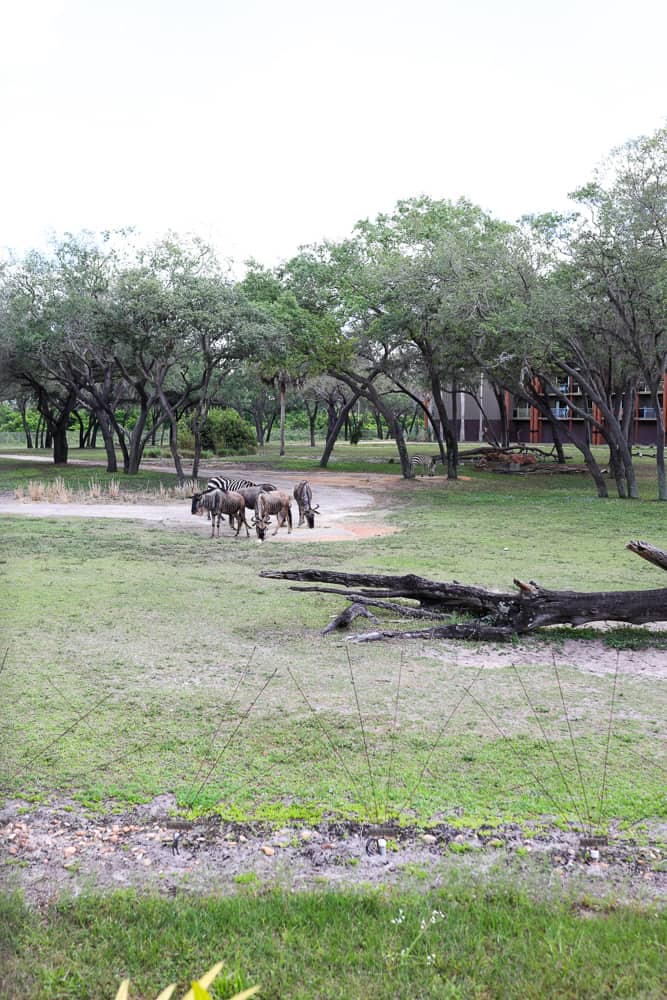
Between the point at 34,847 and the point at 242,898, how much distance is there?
0.66 meters

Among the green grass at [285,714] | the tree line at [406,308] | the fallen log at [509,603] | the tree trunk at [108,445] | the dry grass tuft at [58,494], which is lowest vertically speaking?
the green grass at [285,714]

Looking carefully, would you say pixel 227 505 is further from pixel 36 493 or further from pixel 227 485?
pixel 36 493

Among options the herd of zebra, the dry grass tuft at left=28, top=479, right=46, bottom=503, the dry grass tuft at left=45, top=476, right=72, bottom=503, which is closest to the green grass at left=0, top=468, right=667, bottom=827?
the herd of zebra

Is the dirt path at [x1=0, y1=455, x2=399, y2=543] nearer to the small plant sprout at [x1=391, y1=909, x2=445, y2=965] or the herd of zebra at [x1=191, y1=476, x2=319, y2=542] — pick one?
the herd of zebra at [x1=191, y1=476, x2=319, y2=542]

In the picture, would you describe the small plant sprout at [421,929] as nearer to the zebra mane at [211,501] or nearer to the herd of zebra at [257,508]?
the herd of zebra at [257,508]

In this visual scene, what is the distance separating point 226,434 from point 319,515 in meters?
20.1

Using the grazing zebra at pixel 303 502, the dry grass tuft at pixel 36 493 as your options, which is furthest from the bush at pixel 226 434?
the grazing zebra at pixel 303 502

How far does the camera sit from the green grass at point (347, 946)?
60.9 inches

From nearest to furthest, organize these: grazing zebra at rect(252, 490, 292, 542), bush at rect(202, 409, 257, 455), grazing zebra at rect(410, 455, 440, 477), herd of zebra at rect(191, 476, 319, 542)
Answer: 1. grazing zebra at rect(252, 490, 292, 542)
2. herd of zebra at rect(191, 476, 319, 542)
3. grazing zebra at rect(410, 455, 440, 477)
4. bush at rect(202, 409, 257, 455)

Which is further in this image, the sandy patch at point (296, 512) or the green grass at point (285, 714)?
the sandy patch at point (296, 512)

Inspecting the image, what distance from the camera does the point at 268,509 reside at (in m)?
9.94

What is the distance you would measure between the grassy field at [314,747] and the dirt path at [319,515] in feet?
8.98

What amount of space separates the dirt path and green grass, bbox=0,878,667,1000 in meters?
7.61

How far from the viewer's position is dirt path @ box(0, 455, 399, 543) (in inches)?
409
